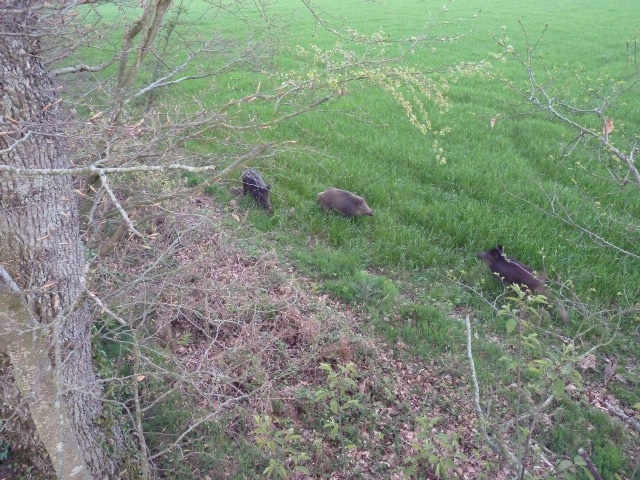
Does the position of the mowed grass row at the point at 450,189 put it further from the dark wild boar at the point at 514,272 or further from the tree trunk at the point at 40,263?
the tree trunk at the point at 40,263

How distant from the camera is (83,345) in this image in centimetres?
330

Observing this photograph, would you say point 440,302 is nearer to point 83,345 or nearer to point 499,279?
point 499,279

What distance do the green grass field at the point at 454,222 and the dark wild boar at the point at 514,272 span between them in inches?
7.1

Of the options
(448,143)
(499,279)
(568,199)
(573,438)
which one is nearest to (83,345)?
(573,438)

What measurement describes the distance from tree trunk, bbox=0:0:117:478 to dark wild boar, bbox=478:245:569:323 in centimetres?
424

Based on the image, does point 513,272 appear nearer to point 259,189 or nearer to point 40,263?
point 259,189

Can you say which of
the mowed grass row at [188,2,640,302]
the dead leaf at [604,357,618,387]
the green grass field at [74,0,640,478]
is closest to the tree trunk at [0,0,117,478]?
the green grass field at [74,0,640,478]

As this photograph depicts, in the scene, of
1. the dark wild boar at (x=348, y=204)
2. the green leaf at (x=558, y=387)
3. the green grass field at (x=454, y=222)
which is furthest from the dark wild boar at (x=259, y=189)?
the green leaf at (x=558, y=387)

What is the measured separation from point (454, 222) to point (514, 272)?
50.9 inches

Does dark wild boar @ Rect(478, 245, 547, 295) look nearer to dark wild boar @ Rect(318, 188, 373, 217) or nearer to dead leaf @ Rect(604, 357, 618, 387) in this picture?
dead leaf @ Rect(604, 357, 618, 387)

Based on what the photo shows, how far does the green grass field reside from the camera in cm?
515

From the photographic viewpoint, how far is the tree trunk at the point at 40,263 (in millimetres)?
2414

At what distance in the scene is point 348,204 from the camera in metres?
7.00

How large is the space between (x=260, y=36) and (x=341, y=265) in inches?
107
